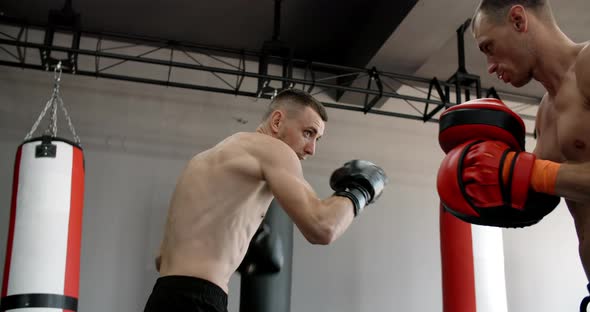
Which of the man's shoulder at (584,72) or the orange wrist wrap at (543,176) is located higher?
the man's shoulder at (584,72)

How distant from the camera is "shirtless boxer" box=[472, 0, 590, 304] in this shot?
1.46 meters

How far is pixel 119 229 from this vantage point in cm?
480

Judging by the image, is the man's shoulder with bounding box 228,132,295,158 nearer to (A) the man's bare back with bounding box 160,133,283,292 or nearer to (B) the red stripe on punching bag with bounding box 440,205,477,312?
(A) the man's bare back with bounding box 160,133,283,292

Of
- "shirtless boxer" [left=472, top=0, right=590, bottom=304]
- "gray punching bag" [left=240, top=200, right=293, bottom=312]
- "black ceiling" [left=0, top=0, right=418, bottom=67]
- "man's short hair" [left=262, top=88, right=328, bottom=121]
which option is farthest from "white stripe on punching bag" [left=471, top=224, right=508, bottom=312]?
"shirtless boxer" [left=472, top=0, right=590, bottom=304]

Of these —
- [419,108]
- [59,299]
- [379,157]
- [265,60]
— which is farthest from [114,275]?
[419,108]

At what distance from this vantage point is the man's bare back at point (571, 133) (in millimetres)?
1403

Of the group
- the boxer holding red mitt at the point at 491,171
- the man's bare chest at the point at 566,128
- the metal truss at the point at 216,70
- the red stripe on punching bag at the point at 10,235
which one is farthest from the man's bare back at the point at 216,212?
the metal truss at the point at 216,70

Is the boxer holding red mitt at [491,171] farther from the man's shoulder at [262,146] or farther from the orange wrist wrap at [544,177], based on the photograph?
the man's shoulder at [262,146]

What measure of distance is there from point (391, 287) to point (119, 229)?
2.37 meters

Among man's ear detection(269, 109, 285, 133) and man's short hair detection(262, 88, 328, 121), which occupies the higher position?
man's short hair detection(262, 88, 328, 121)

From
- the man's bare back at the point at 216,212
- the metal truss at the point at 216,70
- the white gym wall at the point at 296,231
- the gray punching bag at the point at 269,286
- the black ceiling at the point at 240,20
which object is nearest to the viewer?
the man's bare back at the point at 216,212

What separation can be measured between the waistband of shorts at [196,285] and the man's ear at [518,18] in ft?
3.46

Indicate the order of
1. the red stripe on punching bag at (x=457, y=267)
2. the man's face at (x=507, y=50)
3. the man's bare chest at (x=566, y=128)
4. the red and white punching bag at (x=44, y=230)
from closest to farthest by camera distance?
the man's bare chest at (x=566, y=128)
the man's face at (x=507, y=50)
the red and white punching bag at (x=44, y=230)
the red stripe on punching bag at (x=457, y=267)

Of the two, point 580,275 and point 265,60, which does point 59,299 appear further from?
point 580,275
